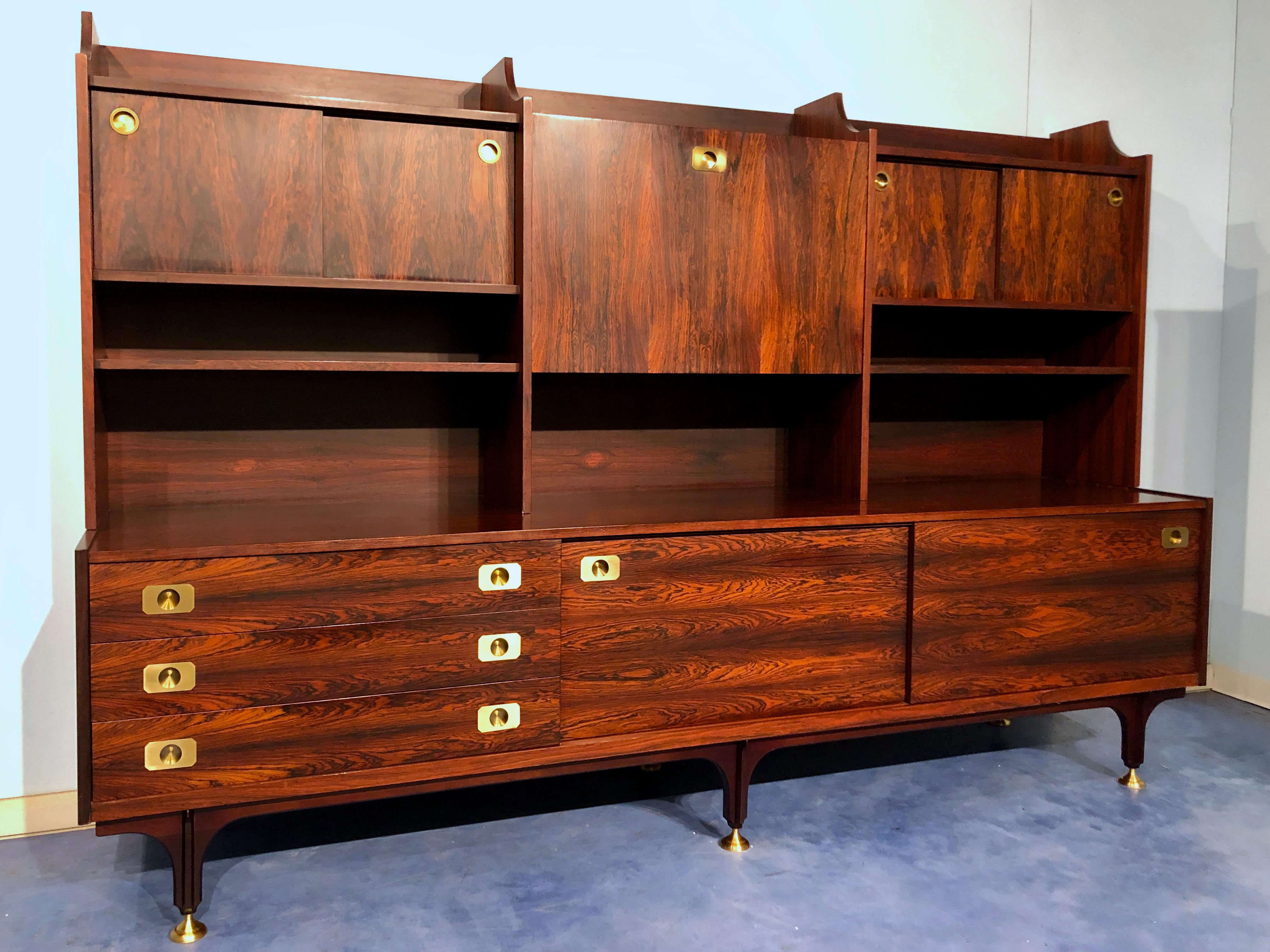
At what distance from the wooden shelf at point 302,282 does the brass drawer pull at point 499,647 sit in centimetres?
75

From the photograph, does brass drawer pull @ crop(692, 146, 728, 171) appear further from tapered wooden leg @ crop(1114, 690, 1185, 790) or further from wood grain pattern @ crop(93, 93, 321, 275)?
tapered wooden leg @ crop(1114, 690, 1185, 790)

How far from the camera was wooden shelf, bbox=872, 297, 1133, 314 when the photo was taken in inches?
103

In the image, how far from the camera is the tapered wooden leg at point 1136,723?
2.75 metres

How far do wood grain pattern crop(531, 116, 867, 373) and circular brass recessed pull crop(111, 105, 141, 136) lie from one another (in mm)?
813

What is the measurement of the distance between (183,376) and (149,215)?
1.46 ft

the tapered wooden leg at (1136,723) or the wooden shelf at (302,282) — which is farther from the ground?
the wooden shelf at (302,282)

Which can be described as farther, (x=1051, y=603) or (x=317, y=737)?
(x=1051, y=603)

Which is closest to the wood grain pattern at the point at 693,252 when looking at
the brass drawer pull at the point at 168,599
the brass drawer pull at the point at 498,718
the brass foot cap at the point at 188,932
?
the brass drawer pull at the point at 498,718

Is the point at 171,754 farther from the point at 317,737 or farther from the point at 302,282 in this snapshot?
the point at 302,282

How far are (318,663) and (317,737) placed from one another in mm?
151

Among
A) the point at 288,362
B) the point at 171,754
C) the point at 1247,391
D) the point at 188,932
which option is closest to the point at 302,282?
the point at 288,362

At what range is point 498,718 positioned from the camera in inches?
84.7

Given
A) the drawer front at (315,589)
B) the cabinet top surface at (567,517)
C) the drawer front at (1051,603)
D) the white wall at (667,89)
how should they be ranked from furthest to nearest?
the drawer front at (1051,603) < the white wall at (667,89) < the cabinet top surface at (567,517) < the drawer front at (315,589)

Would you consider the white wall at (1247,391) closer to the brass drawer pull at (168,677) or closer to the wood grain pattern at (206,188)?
the wood grain pattern at (206,188)
